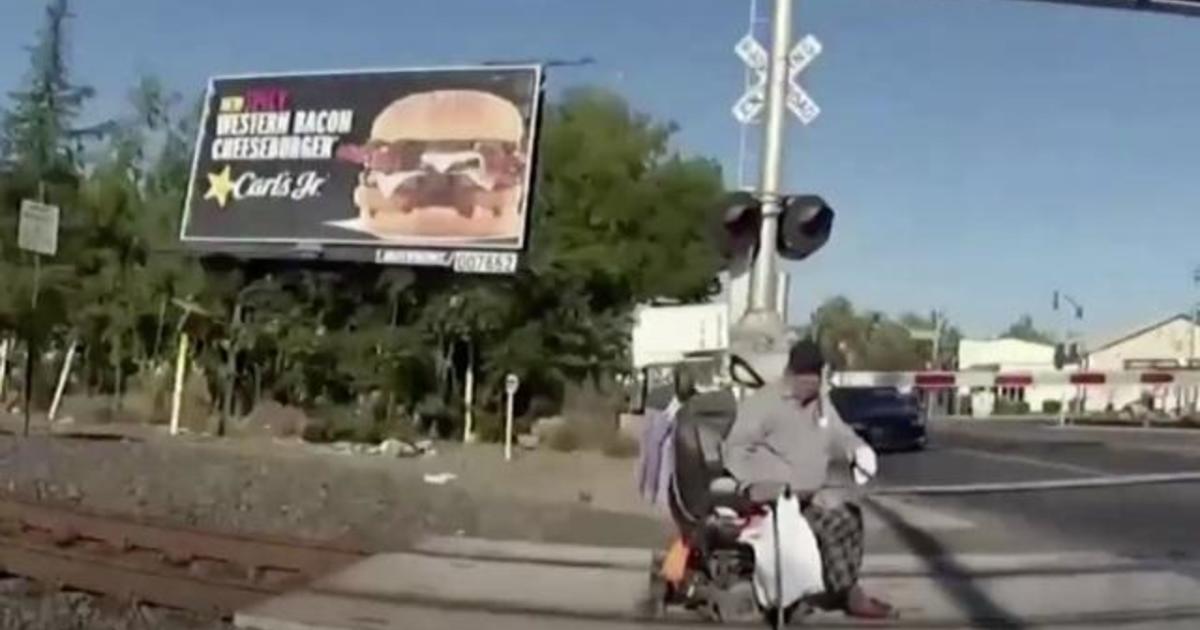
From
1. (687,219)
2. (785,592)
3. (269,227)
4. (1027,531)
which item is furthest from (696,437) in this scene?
(687,219)

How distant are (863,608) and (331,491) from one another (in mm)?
9490

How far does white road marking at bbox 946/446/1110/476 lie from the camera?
Answer: 31688 millimetres

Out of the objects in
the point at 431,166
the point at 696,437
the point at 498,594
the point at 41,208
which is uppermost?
the point at 431,166

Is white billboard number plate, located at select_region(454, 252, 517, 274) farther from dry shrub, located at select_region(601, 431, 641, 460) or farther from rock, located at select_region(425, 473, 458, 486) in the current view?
rock, located at select_region(425, 473, 458, 486)

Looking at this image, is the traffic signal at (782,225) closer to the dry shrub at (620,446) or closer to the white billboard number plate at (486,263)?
the dry shrub at (620,446)

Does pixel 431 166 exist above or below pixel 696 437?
above

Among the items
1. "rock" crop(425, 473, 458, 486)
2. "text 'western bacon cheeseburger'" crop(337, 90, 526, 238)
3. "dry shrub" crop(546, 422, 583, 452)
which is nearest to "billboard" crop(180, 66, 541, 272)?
"text 'western bacon cheeseburger'" crop(337, 90, 526, 238)

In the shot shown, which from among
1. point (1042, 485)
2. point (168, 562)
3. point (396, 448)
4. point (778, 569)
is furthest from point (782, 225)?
point (396, 448)

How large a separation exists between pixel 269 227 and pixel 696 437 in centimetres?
3338

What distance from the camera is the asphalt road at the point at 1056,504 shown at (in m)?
17.6

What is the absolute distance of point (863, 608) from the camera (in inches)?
438

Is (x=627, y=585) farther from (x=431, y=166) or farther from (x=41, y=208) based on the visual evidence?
(x=431, y=166)

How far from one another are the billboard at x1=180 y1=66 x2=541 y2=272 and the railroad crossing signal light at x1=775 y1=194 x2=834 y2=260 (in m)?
25.7

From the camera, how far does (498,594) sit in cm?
1249
